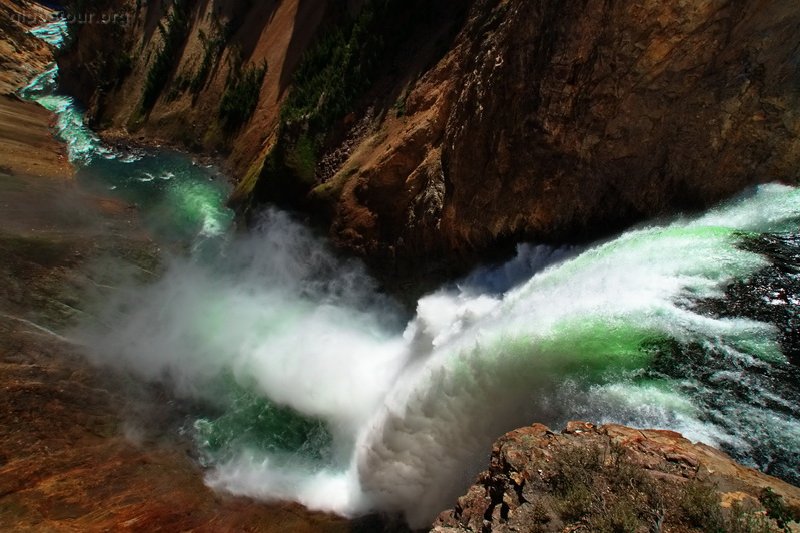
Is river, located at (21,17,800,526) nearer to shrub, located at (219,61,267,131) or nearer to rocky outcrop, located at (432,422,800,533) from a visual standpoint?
rocky outcrop, located at (432,422,800,533)

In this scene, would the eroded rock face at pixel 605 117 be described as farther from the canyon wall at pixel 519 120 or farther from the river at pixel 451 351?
the river at pixel 451 351

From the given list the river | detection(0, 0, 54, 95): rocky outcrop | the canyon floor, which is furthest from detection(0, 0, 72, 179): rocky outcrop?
the river

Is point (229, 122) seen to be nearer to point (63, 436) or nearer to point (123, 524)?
point (63, 436)

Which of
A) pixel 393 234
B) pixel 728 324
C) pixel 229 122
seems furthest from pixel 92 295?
pixel 728 324

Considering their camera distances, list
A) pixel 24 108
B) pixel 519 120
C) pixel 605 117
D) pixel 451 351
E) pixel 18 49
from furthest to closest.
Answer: pixel 18 49
pixel 24 108
pixel 519 120
pixel 605 117
pixel 451 351

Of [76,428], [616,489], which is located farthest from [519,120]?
[76,428]

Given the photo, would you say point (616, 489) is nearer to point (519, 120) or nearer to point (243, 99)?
point (519, 120)

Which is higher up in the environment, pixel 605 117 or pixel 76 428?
pixel 605 117
